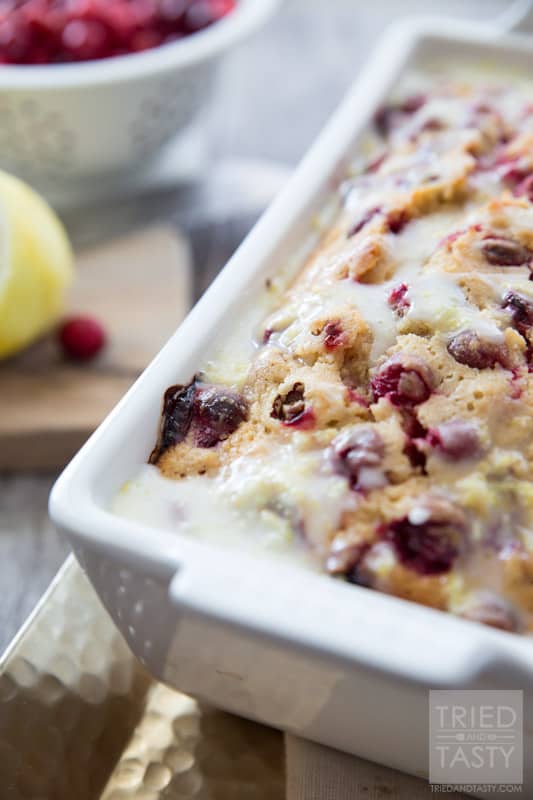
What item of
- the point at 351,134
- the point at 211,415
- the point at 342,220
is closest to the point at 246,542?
the point at 211,415

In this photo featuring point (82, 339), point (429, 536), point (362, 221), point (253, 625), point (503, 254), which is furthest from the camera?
point (82, 339)

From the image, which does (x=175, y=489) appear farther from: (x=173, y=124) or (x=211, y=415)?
(x=173, y=124)

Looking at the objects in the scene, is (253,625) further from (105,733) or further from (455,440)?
(105,733)

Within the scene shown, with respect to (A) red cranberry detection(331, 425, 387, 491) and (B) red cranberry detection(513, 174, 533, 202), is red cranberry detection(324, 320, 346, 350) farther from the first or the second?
(B) red cranberry detection(513, 174, 533, 202)

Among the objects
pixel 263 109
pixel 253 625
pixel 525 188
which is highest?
pixel 253 625

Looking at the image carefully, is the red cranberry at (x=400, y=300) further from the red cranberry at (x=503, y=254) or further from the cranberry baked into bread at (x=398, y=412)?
the red cranberry at (x=503, y=254)

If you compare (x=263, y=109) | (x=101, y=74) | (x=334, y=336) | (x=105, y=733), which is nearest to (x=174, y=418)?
(x=334, y=336)

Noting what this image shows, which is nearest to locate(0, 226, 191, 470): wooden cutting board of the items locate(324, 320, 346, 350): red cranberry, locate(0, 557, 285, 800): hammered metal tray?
locate(0, 557, 285, 800): hammered metal tray
